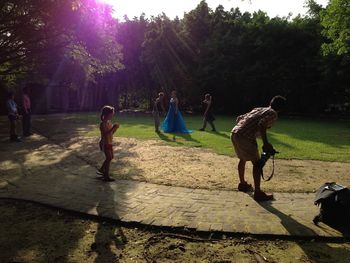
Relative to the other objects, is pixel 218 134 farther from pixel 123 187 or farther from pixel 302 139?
pixel 123 187

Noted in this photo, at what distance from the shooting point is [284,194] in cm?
695

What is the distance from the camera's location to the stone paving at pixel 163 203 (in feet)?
17.3

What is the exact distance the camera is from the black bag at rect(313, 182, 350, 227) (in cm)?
516

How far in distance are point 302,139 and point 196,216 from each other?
10923 millimetres

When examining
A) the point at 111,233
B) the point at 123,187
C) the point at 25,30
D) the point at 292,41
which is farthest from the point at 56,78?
the point at 111,233

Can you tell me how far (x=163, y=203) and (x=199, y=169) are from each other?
2.96 m

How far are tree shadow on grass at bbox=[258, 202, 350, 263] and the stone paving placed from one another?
13mm

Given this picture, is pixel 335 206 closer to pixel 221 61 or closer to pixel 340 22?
pixel 340 22

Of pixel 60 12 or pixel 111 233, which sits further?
pixel 60 12

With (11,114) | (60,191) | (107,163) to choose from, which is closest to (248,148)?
(107,163)

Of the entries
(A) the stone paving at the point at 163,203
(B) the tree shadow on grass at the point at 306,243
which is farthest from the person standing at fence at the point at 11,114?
(B) the tree shadow on grass at the point at 306,243

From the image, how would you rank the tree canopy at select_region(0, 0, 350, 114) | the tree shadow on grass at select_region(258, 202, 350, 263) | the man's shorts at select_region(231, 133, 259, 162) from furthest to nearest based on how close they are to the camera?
the tree canopy at select_region(0, 0, 350, 114)
the man's shorts at select_region(231, 133, 259, 162)
the tree shadow on grass at select_region(258, 202, 350, 263)

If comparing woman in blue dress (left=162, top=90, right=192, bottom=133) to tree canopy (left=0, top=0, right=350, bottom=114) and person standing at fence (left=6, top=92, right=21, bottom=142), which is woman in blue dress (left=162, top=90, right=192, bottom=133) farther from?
tree canopy (left=0, top=0, right=350, bottom=114)

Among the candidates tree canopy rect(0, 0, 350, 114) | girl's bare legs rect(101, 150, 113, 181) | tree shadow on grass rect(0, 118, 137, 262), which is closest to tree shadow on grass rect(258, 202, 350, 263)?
tree shadow on grass rect(0, 118, 137, 262)
